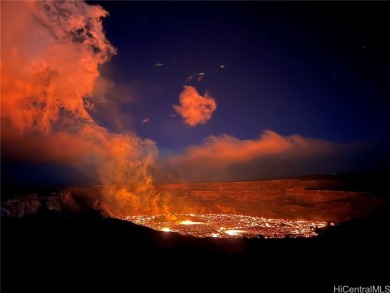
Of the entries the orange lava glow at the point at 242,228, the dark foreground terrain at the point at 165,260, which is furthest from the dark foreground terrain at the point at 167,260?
the orange lava glow at the point at 242,228

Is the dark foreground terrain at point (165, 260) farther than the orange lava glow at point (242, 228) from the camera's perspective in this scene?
No

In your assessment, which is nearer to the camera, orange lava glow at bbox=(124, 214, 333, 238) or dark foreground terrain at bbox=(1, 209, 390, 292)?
dark foreground terrain at bbox=(1, 209, 390, 292)

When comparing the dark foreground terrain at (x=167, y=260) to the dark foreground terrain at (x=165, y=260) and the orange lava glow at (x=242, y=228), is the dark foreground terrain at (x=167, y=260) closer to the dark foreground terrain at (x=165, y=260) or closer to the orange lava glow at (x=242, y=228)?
the dark foreground terrain at (x=165, y=260)

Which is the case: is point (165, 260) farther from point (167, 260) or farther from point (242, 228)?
point (242, 228)

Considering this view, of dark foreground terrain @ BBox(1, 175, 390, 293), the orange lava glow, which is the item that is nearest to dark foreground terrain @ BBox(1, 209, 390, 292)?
dark foreground terrain @ BBox(1, 175, 390, 293)

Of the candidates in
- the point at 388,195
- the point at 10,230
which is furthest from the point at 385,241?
the point at 388,195

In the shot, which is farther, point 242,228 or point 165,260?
point 242,228

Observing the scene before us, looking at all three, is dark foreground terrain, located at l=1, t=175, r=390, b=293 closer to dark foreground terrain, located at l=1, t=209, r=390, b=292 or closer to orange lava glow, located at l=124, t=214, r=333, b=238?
dark foreground terrain, located at l=1, t=209, r=390, b=292

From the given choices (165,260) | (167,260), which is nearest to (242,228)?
(167,260)

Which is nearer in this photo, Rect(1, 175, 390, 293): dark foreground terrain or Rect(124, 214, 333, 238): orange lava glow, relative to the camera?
Rect(1, 175, 390, 293): dark foreground terrain
